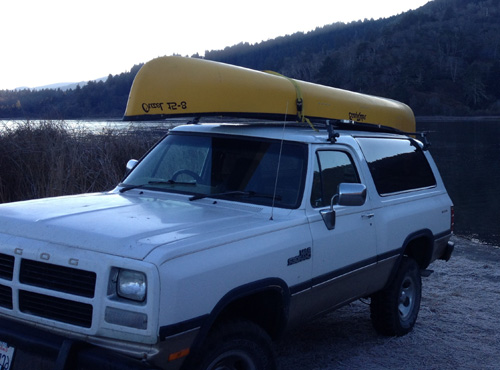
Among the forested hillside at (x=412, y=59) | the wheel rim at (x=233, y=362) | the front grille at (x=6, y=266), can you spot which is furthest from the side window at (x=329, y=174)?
the forested hillside at (x=412, y=59)

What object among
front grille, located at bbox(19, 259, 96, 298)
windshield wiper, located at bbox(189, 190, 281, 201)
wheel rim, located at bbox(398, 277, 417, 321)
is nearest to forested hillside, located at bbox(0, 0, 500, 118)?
wheel rim, located at bbox(398, 277, 417, 321)

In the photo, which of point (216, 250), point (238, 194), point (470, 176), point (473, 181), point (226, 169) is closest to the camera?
point (216, 250)

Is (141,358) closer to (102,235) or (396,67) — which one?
(102,235)

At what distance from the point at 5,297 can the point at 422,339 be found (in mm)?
3985

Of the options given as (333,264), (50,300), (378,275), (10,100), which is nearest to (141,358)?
(50,300)

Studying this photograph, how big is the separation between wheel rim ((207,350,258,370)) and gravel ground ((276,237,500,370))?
1.42 m

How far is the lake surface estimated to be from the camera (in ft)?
43.1

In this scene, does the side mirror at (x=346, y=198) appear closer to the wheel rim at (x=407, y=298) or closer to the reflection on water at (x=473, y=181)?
the wheel rim at (x=407, y=298)

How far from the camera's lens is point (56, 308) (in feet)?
11.0

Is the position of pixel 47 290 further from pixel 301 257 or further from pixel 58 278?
pixel 301 257

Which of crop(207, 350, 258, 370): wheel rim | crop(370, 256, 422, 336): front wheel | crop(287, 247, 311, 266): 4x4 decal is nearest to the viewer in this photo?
crop(207, 350, 258, 370): wheel rim

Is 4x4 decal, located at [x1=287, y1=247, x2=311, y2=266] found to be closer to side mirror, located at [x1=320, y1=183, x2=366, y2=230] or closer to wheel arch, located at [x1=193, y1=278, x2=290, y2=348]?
wheel arch, located at [x1=193, y1=278, x2=290, y2=348]

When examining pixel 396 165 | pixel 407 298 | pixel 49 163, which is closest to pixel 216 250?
pixel 396 165

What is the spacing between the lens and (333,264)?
4.56 meters
